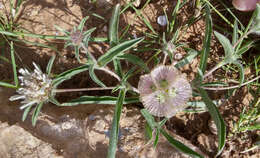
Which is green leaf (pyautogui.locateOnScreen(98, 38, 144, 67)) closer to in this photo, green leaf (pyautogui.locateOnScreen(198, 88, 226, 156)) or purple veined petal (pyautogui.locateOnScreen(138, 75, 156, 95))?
purple veined petal (pyautogui.locateOnScreen(138, 75, 156, 95))

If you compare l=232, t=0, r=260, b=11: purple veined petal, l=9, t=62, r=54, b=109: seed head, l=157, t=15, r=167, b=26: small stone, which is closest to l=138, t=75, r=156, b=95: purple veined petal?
l=9, t=62, r=54, b=109: seed head

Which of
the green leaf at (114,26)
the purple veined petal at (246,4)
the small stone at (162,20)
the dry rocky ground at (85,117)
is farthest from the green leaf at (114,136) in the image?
the purple veined petal at (246,4)

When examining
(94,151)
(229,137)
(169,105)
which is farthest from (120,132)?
(229,137)

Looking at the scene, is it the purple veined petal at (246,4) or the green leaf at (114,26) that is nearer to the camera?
the green leaf at (114,26)

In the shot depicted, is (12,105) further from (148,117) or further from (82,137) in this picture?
(148,117)

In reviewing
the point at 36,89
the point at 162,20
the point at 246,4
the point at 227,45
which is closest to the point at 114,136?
the point at 36,89

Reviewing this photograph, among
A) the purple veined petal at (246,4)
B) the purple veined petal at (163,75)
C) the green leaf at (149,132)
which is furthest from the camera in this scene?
the purple veined petal at (246,4)

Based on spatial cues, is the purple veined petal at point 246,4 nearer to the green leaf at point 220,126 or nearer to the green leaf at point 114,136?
the green leaf at point 220,126
